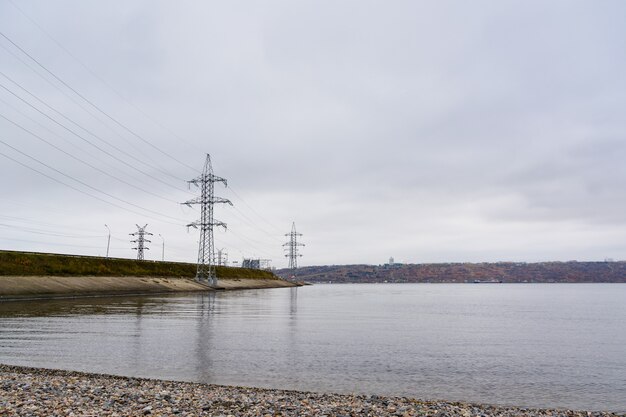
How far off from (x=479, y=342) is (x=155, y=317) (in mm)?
32884

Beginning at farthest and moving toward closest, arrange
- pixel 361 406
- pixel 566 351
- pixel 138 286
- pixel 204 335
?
1. pixel 138 286
2. pixel 204 335
3. pixel 566 351
4. pixel 361 406

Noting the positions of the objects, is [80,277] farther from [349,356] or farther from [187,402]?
[187,402]

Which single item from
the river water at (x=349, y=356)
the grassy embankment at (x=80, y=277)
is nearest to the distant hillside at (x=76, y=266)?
the grassy embankment at (x=80, y=277)

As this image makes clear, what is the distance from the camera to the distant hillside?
83.2 m

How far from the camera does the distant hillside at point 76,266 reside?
83188 mm

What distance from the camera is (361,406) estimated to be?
1570 centimetres

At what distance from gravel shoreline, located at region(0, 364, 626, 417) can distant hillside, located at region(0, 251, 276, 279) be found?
7191 centimetres

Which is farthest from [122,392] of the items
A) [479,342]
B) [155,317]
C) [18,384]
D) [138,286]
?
[138,286]

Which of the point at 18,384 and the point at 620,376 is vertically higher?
the point at 18,384

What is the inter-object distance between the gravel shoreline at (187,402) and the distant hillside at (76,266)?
71.9 meters

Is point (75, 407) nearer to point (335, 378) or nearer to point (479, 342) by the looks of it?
point (335, 378)

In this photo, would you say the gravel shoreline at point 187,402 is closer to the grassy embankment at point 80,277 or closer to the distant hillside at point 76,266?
the grassy embankment at point 80,277

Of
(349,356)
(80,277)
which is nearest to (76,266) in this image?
(80,277)

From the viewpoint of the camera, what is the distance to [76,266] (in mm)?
101875
